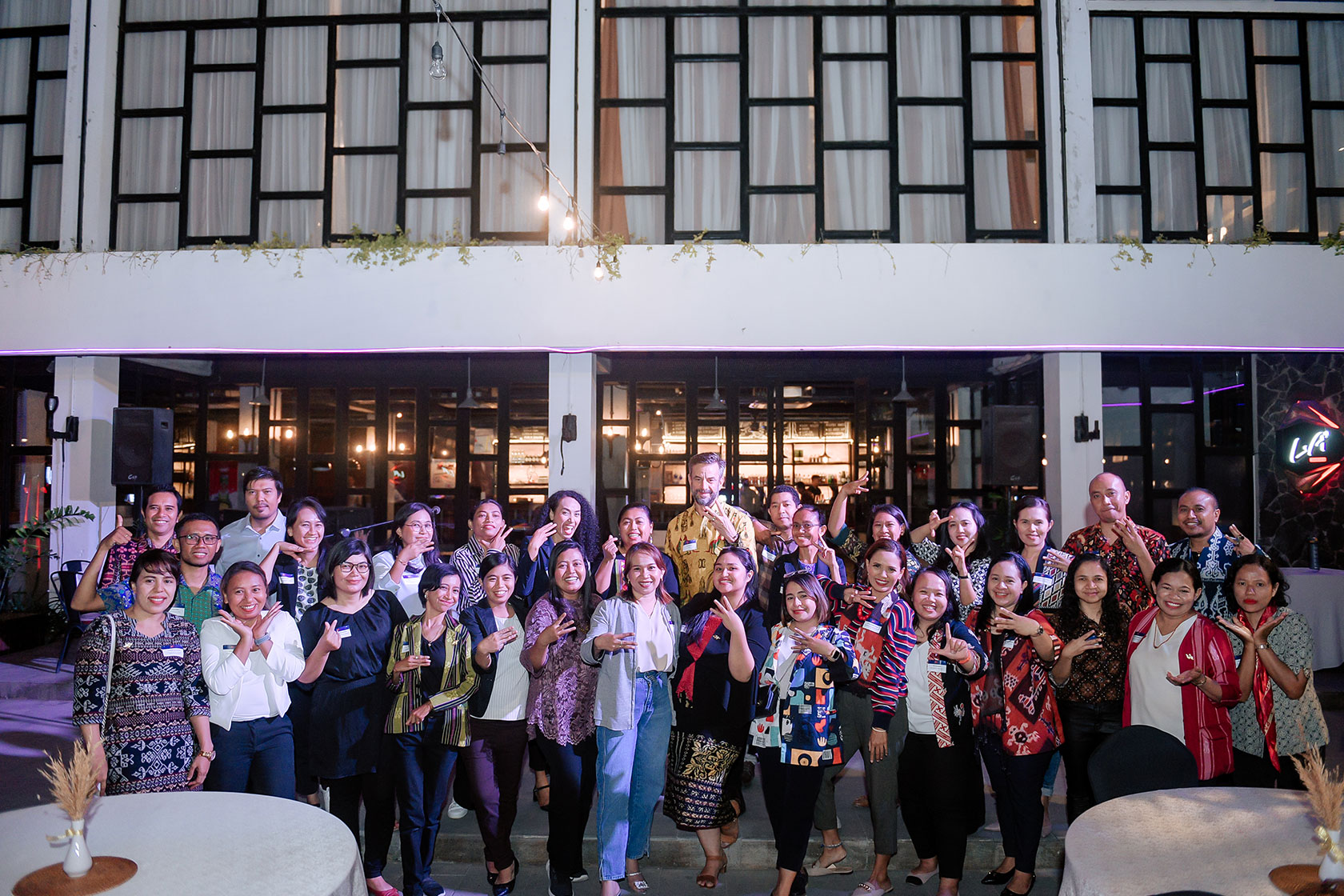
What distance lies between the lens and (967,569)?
4.20 m

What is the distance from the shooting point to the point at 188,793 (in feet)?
9.04

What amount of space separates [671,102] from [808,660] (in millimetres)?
6164

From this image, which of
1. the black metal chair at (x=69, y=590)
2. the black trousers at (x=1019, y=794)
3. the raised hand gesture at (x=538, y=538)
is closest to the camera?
the black trousers at (x=1019, y=794)

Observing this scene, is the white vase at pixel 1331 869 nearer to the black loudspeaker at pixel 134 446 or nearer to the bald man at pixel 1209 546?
the bald man at pixel 1209 546

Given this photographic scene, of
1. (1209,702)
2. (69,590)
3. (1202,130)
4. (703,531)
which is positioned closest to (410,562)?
(703,531)

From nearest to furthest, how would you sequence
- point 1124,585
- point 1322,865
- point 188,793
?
point 1322,865
point 188,793
point 1124,585

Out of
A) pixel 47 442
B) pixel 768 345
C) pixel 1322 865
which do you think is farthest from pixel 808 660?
pixel 47 442

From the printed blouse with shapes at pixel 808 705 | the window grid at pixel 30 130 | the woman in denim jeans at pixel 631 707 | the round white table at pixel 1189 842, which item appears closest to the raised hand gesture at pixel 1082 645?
the round white table at pixel 1189 842

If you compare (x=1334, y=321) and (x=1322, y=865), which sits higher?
(x=1334, y=321)

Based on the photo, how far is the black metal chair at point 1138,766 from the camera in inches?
113

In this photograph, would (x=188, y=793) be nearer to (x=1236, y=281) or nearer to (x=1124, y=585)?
(x=1124, y=585)

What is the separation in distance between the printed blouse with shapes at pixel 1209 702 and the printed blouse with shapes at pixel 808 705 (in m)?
1.29

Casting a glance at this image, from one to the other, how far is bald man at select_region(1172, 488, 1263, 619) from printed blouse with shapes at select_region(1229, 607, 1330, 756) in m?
0.60

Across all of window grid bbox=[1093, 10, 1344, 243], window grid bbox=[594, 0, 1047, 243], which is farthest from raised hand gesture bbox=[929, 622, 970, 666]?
window grid bbox=[1093, 10, 1344, 243]
